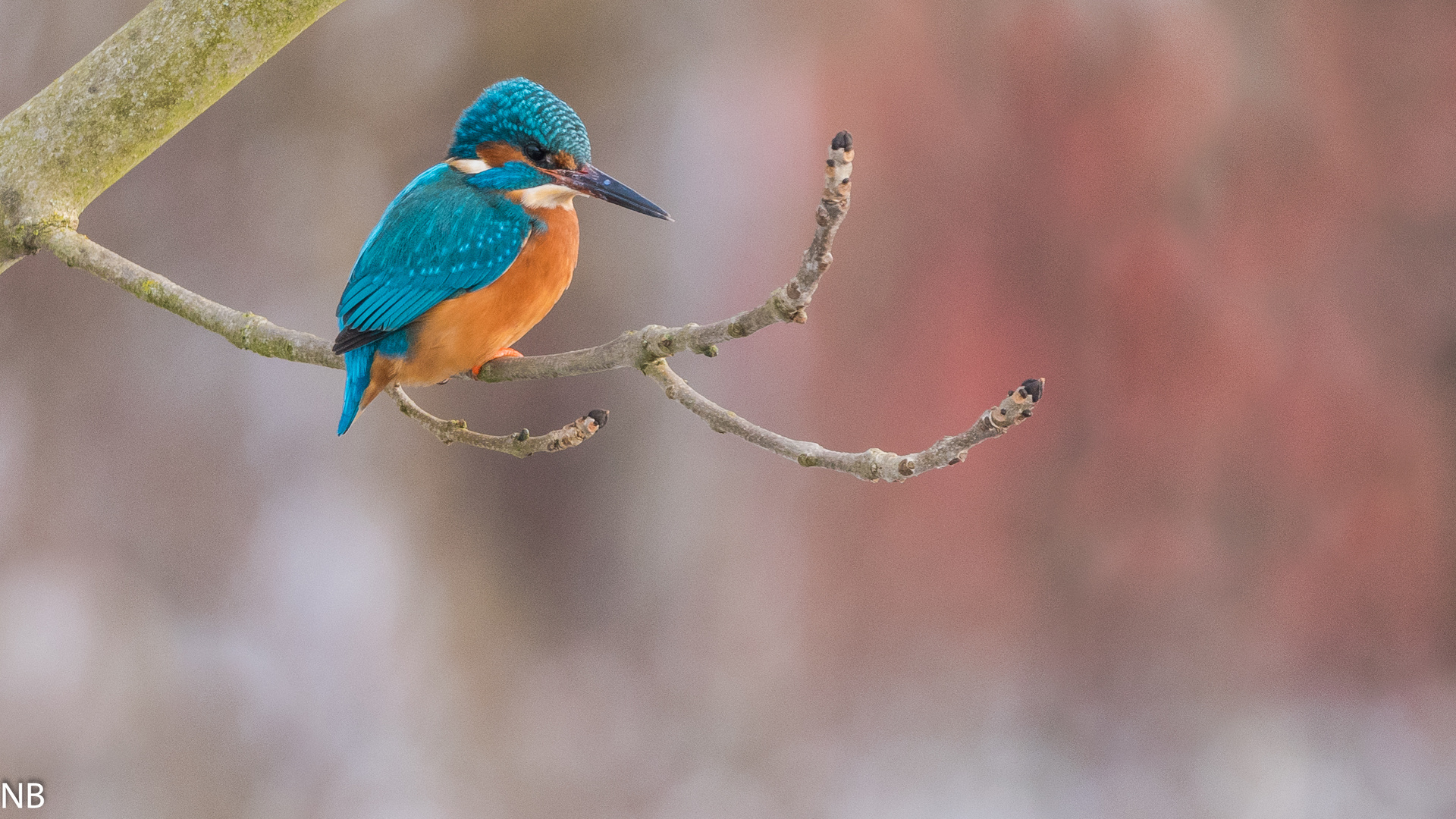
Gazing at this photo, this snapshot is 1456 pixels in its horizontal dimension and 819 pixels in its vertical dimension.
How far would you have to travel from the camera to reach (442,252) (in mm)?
1314

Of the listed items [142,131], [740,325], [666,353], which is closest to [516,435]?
→ [666,353]

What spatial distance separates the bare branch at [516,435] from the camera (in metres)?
1.11

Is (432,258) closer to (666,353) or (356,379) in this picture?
(356,379)

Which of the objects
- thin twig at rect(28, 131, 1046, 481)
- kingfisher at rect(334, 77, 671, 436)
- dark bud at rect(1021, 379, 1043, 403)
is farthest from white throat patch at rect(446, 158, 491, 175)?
dark bud at rect(1021, 379, 1043, 403)

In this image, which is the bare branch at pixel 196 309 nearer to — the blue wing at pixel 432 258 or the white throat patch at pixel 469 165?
→ the blue wing at pixel 432 258

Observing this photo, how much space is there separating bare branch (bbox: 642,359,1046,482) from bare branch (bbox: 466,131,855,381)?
31 millimetres

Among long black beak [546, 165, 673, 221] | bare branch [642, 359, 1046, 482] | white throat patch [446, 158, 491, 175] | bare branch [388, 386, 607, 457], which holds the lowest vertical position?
bare branch [642, 359, 1046, 482]

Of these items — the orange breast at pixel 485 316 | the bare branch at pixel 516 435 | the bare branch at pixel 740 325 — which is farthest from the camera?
the orange breast at pixel 485 316

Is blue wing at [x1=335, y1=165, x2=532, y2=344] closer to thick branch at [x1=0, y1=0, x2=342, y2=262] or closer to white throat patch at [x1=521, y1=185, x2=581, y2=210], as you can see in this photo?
white throat patch at [x1=521, y1=185, x2=581, y2=210]

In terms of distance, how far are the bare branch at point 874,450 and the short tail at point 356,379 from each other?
422 millimetres

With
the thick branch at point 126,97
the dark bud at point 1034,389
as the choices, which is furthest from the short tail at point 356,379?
the dark bud at point 1034,389

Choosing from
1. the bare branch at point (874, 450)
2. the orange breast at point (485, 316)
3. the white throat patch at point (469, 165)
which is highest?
the white throat patch at point (469, 165)

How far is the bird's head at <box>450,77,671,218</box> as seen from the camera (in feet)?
4.01

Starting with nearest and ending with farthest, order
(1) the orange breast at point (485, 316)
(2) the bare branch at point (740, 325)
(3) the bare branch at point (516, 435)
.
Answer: (2) the bare branch at point (740, 325) → (3) the bare branch at point (516, 435) → (1) the orange breast at point (485, 316)
